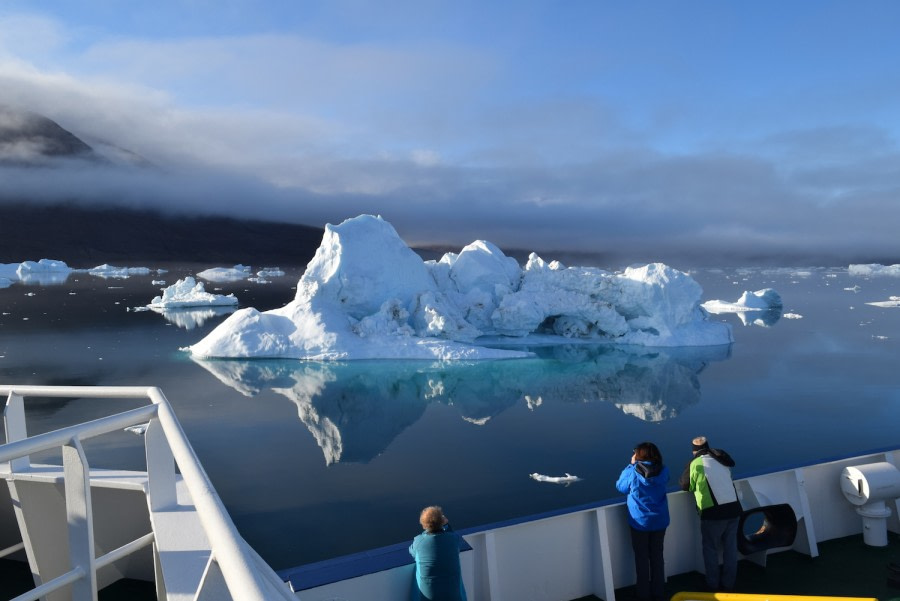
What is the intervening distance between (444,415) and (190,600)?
8.84 metres

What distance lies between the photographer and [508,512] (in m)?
5.88

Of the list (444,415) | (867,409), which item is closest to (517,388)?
(444,415)

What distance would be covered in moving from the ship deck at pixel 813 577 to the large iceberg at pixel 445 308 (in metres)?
10.9

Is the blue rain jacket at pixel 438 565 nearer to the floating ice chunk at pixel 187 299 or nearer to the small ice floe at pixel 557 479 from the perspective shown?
the small ice floe at pixel 557 479

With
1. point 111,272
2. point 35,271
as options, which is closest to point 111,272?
point 111,272

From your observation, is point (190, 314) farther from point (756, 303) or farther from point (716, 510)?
point (716, 510)

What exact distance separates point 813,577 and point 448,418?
22.9ft

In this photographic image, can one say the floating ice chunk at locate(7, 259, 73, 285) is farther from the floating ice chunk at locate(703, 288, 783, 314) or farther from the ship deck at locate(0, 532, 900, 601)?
the ship deck at locate(0, 532, 900, 601)

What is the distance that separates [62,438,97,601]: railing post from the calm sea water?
3662 mm

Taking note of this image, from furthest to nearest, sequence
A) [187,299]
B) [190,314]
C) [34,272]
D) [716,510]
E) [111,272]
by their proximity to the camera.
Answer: [111,272], [34,272], [187,299], [190,314], [716,510]

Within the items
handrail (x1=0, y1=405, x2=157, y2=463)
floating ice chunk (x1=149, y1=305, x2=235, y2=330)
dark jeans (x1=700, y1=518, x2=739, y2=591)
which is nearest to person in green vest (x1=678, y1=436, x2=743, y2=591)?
dark jeans (x1=700, y1=518, x2=739, y2=591)

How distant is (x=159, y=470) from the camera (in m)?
1.80

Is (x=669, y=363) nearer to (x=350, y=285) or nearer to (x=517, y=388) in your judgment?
(x=517, y=388)

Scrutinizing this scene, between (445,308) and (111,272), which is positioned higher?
(111,272)
